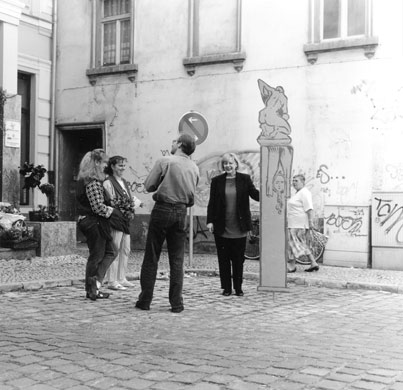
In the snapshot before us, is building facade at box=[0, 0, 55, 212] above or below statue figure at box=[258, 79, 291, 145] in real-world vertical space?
above

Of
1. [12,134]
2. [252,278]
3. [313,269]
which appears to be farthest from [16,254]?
[313,269]

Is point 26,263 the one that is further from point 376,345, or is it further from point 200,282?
point 376,345

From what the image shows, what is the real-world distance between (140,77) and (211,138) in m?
2.49

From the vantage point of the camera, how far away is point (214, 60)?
15266mm

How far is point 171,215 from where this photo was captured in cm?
733

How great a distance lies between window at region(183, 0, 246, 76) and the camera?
1509 cm

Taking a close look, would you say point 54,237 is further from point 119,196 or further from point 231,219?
point 231,219

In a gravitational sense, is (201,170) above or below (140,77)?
below

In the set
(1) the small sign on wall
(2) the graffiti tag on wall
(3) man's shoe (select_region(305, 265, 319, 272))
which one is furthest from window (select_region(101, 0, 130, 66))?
(3) man's shoe (select_region(305, 265, 319, 272))

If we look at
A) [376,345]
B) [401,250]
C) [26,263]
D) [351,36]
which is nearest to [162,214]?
[376,345]

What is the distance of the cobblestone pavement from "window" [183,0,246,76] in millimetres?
7695

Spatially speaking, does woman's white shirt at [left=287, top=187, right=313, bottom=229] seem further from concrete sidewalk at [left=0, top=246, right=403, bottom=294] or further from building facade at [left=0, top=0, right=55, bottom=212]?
building facade at [left=0, top=0, right=55, bottom=212]

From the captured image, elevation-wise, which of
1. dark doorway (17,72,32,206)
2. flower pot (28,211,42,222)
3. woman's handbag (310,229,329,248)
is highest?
dark doorway (17,72,32,206)

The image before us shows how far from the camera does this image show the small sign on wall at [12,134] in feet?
43.2
